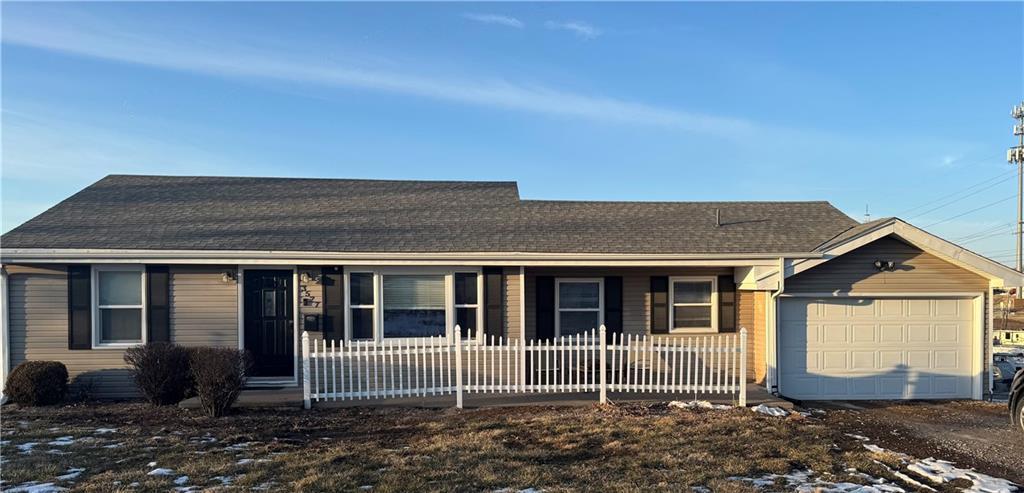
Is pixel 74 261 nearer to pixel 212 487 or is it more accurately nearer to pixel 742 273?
pixel 212 487

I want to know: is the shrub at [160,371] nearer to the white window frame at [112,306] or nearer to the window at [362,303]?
the white window frame at [112,306]

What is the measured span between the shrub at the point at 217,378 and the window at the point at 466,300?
12.1ft

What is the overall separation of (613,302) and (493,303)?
264 cm

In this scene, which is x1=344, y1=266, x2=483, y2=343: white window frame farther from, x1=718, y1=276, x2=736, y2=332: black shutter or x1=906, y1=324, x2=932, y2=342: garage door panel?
x1=906, y1=324, x2=932, y2=342: garage door panel

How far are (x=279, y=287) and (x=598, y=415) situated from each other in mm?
5931

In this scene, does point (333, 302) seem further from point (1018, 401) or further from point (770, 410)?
point (1018, 401)

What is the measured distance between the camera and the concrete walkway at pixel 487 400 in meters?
9.72

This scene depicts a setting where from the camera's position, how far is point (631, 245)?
36.8ft

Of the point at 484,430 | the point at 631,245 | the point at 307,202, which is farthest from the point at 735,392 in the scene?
the point at 307,202

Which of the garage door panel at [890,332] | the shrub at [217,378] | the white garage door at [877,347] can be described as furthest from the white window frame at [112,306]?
the garage door panel at [890,332]

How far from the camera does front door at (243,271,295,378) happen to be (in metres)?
10.8

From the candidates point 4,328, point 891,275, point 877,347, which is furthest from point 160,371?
point 891,275

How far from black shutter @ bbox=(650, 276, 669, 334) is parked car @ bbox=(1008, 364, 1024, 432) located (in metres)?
5.29

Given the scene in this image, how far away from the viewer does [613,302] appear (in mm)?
12219
